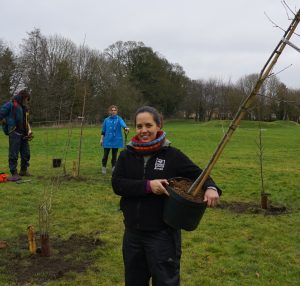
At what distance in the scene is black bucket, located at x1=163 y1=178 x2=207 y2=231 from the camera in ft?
8.90

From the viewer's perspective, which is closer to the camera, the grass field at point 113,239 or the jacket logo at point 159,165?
the jacket logo at point 159,165

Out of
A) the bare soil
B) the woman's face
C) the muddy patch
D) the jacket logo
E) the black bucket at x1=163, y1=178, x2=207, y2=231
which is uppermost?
the woman's face

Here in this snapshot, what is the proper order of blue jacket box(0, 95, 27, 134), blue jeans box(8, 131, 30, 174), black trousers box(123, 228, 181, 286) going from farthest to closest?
1. blue jeans box(8, 131, 30, 174)
2. blue jacket box(0, 95, 27, 134)
3. black trousers box(123, 228, 181, 286)

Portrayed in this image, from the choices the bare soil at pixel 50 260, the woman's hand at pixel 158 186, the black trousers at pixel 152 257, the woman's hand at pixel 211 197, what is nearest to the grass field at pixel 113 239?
the bare soil at pixel 50 260

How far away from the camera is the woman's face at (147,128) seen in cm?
302

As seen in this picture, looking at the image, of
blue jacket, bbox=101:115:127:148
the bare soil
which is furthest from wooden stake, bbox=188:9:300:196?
blue jacket, bbox=101:115:127:148

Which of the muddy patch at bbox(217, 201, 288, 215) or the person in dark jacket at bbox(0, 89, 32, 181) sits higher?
the person in dark jacket at bbox(0, 89, 32, 181)

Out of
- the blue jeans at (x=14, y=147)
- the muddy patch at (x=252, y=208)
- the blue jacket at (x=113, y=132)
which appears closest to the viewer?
the muddy patch at (x=252, y=208)

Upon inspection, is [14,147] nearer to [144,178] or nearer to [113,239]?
[113,239]

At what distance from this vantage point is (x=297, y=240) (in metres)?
5.82

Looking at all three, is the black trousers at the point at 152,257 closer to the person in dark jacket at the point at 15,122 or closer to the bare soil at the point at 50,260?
the bare soil at the point at 50,260

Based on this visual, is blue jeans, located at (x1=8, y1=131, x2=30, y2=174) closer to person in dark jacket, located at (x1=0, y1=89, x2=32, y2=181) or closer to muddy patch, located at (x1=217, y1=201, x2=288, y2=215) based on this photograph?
person in dark jacket, located at (x1=0, y1=89, x2=32, y2=181)

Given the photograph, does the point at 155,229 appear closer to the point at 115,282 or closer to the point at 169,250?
the point at 169,250

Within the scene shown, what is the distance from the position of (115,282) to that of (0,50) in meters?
52.2
